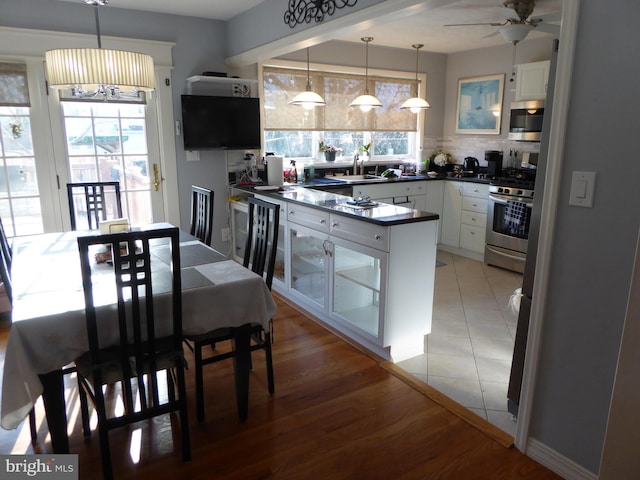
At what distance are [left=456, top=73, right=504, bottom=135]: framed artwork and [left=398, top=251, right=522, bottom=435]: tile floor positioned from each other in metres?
1.99

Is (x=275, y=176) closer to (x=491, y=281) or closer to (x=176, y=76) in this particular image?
(x=176, y=76)

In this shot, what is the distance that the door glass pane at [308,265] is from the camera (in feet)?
11.4

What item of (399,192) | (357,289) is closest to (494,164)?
(399,192)

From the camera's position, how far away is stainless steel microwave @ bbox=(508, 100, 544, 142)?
4.77m

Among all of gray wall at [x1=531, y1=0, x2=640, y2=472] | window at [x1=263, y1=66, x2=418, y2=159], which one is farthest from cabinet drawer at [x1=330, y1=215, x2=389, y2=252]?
window at [x1=263, y1=66, x2=418, y2=159]

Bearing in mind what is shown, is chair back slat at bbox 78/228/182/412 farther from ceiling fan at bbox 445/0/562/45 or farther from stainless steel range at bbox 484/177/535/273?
stainless steel range at bbox 484/177/535/273

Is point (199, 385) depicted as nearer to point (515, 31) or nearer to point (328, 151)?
point (515, 31)

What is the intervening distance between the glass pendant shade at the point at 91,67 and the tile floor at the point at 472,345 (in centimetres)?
230

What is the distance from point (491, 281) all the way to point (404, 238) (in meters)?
2.23

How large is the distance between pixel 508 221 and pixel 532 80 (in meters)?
1.50

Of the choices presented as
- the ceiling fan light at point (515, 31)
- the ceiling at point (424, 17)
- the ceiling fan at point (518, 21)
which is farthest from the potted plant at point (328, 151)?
the ceiling fan light at point (515, 31)

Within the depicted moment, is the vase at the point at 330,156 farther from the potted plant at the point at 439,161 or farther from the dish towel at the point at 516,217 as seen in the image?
the dish towel at the point at 516,217

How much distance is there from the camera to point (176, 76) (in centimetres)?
444

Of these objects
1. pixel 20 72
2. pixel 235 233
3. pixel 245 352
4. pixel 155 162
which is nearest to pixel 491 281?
pixel 235 233
